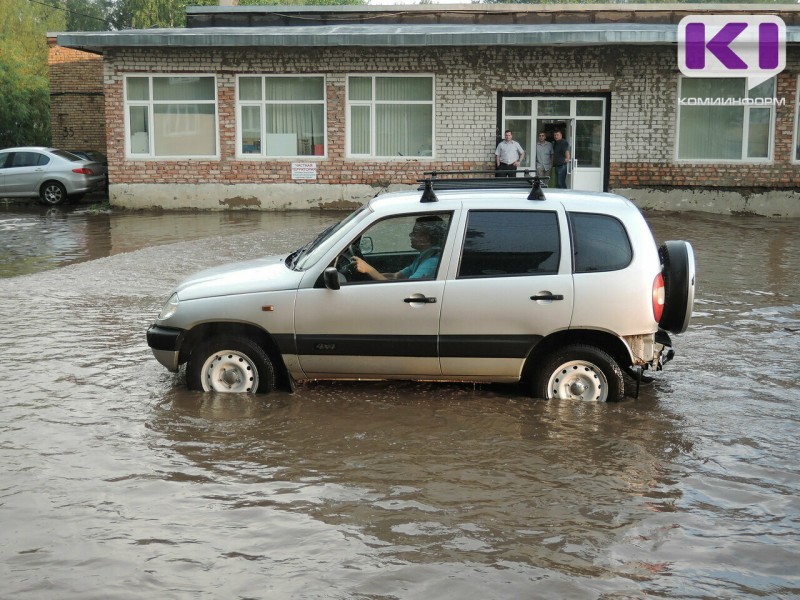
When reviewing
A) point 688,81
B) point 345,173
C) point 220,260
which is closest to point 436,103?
point 345,173

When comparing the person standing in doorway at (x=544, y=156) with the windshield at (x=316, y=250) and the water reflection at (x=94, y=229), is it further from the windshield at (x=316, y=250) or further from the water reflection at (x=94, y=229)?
the windshield at (x=316, y=250)

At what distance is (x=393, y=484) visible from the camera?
599cm

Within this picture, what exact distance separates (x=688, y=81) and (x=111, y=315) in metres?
16.6

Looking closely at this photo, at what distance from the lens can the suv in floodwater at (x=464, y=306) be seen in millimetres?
7449

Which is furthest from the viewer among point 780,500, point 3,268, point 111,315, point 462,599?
point 3,268

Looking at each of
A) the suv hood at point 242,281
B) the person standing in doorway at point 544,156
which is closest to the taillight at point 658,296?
the suv hood at point 242,281

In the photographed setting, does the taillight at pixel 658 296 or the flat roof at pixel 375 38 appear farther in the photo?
the flat roof at pixel 375 38

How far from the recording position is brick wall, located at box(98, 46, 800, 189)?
75.5ft

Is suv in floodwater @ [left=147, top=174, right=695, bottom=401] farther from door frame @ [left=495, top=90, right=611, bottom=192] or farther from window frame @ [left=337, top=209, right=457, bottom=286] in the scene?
door frame @ [left=495, top=90, right=611, bottom=192]

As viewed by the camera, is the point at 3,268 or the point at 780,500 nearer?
the point at 780,500

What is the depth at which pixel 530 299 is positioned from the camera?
743 cm

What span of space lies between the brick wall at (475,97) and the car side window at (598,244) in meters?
16.0

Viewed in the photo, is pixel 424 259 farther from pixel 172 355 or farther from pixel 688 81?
pixel 688 81

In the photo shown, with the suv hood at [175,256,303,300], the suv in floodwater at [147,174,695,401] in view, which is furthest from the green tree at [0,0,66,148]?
the suv in floodwater at [147,174,695,401]
